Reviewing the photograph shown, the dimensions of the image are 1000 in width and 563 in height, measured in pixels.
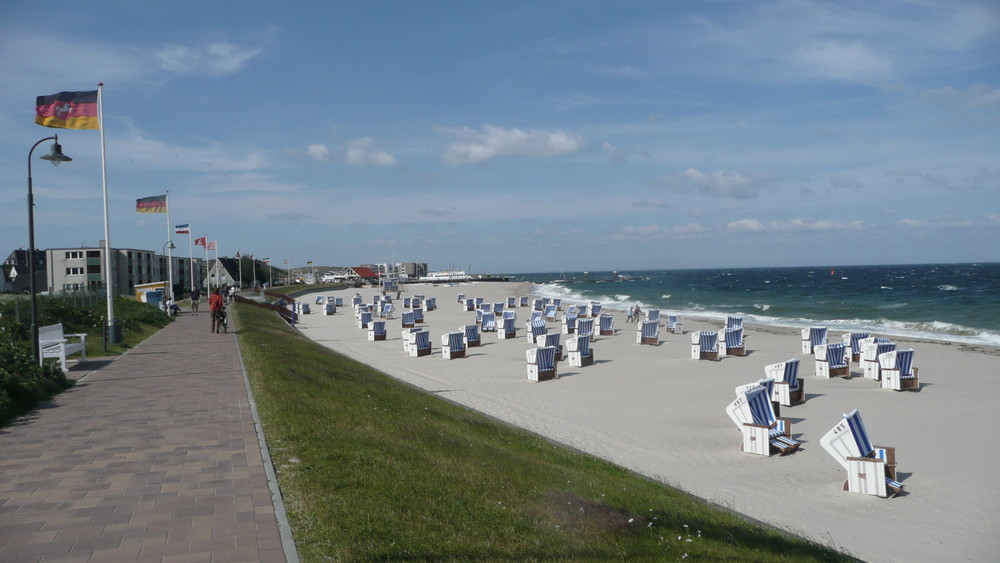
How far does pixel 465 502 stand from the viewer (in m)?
5.66

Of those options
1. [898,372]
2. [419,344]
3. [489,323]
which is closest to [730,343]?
[898,372]

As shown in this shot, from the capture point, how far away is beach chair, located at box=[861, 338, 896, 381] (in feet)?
53.4

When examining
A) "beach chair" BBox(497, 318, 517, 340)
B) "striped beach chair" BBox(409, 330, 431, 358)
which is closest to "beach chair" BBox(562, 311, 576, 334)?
"beach chair" BBox(497, 318, 517, 340)

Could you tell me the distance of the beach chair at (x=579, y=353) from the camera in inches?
767

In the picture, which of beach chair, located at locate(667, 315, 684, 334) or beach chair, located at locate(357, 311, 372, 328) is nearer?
beach chair, located at locate(667, 315, 684, 334)

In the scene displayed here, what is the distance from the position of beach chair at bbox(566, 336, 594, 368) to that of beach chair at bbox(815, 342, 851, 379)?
6012 millimetres

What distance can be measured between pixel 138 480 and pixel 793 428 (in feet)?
33.0

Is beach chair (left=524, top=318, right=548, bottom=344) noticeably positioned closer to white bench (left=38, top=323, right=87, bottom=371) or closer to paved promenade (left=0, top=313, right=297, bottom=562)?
white bench (left=38, top=323, right=87, bottom=371)

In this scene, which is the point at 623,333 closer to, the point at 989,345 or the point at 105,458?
the point at 989,345

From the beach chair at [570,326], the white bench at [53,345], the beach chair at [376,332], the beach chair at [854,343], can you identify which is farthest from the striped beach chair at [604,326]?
the white bench at [53,345]

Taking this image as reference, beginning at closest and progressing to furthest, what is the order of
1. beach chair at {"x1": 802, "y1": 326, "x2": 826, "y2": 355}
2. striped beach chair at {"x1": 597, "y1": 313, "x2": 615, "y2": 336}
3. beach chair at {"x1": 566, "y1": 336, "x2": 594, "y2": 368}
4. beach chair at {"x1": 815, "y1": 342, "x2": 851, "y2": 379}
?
beach chair at {"x1": 815, "y1": 342, "x2": 851, "y2": 379} < beach chair at {"x1": 566, "y1": 336, "x2": 594, "y2": 368} < beach chair at {"x1": 802, "y1": 326, "x2": 826, "y2": 355} < striped beach chair at {"x1": 597, "y1": 313, "x2": 615, "y2": 336}

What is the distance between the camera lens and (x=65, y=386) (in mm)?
10508

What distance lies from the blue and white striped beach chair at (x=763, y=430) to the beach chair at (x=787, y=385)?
2561mm

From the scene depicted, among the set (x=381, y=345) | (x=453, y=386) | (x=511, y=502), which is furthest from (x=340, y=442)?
(x=381, y=345)
